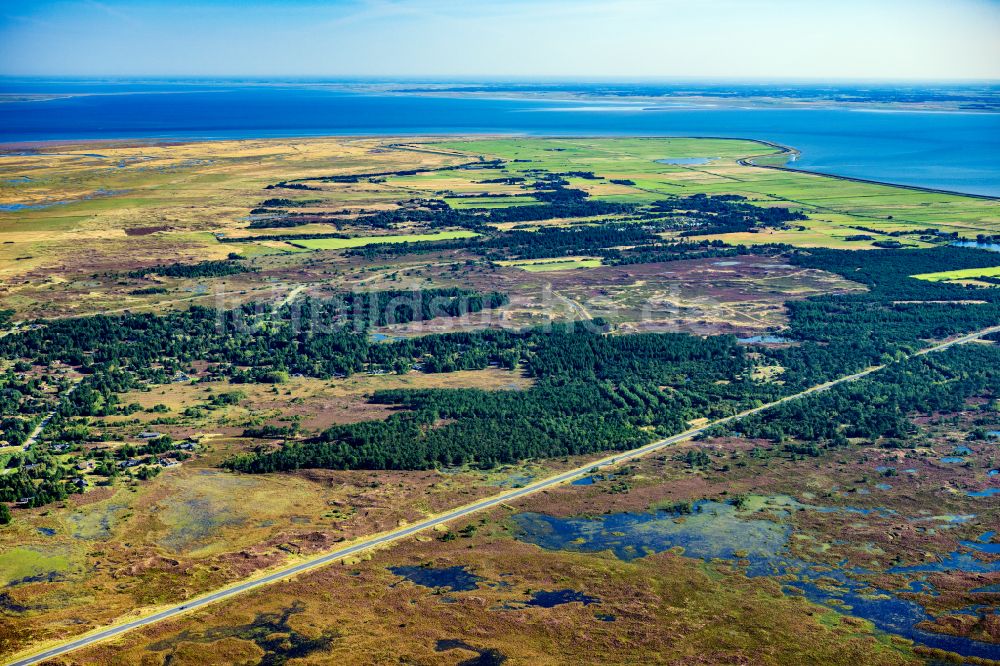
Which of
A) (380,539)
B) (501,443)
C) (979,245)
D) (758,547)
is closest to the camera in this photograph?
(758,547)

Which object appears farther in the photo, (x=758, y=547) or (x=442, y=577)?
(x=758, y=547)

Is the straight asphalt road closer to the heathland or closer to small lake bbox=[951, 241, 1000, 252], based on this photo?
the heathland

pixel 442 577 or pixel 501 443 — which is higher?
pixel 501 443

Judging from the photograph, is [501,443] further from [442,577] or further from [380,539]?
[442,577]

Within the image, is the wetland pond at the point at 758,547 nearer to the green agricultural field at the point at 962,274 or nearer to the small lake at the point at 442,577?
the small lake at the point at 442,577

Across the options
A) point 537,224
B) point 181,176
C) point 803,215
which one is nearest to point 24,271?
point 537,224

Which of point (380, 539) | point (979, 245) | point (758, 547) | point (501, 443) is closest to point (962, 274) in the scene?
point (979, 245)
